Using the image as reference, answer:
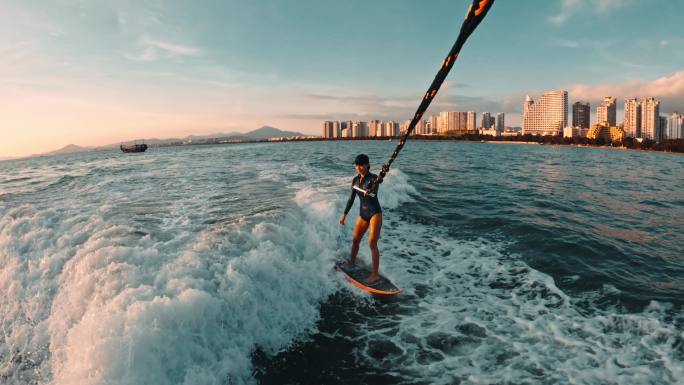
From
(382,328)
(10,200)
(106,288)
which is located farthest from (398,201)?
(10,200)

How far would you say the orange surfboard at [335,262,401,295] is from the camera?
26.0 ft

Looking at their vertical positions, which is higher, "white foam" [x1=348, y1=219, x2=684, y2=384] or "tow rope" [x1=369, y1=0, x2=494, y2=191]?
"tow rope" [x1=369, y1=0, x2=494, y2=191]

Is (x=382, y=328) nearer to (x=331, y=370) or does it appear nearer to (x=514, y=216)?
(x=331, y=370)

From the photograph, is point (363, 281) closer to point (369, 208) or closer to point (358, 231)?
point (358, 231)

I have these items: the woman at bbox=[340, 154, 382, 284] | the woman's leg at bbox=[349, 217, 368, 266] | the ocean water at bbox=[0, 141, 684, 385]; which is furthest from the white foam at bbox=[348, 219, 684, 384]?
the woman's leg at bbox=[349, 217, 368, 266]

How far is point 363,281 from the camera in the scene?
8344 millimetres

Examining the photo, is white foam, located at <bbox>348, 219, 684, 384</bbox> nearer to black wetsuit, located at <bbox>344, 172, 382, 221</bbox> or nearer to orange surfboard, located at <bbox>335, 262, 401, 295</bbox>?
orange surfboard, located at <bbox>335, 262, 401, 295</bbox>

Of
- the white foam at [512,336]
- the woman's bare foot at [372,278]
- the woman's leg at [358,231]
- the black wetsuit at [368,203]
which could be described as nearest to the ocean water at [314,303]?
the white foam at [512,336]

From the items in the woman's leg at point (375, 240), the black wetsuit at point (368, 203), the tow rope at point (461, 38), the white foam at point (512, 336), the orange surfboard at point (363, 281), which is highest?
the tow rope at point (461, 38)

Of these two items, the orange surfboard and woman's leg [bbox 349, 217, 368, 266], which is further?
woman's leg [bbox 349, 217, 368, 266]

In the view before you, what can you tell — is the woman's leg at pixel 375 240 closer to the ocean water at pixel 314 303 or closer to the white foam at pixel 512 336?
the ocean water at pixel 314 303

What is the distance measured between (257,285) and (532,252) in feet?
29.9

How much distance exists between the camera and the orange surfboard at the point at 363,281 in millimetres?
7922

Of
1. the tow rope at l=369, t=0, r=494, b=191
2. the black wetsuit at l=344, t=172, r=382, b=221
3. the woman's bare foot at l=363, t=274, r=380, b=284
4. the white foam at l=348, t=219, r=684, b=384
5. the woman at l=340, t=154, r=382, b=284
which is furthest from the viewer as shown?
the woman's bare foot at l=363, t=274, r=380, b=284
